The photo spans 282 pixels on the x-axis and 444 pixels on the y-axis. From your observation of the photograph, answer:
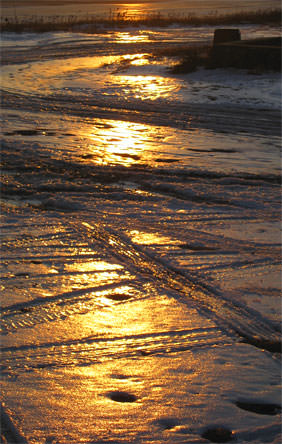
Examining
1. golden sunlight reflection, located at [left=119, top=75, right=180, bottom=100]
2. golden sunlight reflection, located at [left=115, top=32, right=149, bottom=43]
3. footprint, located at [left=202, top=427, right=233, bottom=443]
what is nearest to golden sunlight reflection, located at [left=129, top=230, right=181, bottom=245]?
footprint, located at [left=202, top=427, right=233, bottom=443]

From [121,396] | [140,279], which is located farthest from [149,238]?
[121,396]

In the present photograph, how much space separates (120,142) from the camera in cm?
808

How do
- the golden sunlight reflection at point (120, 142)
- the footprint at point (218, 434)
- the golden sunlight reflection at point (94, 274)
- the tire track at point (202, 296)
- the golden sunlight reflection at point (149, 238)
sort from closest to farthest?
the footprint at point (218, 434)
the tire track at point (202, 296)
the golden sunlight reflection at point (94, 274)
the golden sunlight reflection at point (149, 238)
the golden sunlight reflection at point (120, 142)

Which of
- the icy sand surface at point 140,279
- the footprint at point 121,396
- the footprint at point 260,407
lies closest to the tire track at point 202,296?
the icy sand surface at point 140,279

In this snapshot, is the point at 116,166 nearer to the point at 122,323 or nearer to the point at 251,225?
the point at 251,225

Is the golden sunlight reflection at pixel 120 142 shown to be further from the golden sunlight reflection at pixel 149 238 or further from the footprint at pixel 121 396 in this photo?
the footprint at pixel 121 396

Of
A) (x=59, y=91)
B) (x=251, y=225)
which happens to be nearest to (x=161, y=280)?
(x=251, y=225)

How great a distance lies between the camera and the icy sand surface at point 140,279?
2812 millimetres

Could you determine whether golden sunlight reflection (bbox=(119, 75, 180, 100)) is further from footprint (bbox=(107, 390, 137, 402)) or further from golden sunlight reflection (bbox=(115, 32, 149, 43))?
golden sunlight reflection (bbox=(115, 32, 149, 43))

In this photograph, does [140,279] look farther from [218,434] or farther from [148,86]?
[148,86]

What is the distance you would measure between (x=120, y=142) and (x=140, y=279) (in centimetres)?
427

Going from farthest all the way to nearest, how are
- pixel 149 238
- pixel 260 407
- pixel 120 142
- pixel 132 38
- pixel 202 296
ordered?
pixel 132 38, pixel 120 142, pixel 149 238, pixel 202 296, pixel 260 407

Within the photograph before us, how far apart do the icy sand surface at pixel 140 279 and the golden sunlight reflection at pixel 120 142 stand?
3 centimetres

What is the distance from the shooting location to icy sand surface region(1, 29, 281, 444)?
2.81 metres
